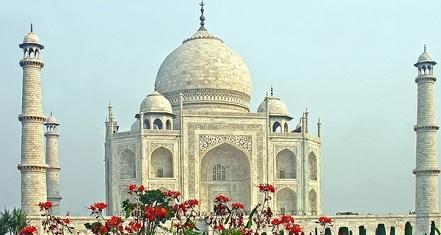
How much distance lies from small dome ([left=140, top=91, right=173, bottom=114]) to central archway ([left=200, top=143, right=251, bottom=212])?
9.03 feet

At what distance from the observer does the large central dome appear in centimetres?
3181

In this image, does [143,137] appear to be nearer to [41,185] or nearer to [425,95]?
[41,185]

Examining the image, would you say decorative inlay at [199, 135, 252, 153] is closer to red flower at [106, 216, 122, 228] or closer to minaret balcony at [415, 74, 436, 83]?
minaret balcony at [415, 74, 436, 83]

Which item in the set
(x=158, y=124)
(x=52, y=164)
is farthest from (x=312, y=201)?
(x=52, y=164)

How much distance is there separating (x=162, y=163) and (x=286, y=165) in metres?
5.38

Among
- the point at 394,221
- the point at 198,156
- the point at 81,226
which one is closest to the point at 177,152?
the point at 198,156

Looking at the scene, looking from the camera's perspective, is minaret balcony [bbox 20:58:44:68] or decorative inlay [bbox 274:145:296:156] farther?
decorative inlay [bbox 274:145:296:156]

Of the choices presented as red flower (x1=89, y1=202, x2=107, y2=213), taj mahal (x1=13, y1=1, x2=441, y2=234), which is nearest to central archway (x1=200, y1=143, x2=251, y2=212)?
taj mahal (x1=13, y1=1, x2=441, y2=234)

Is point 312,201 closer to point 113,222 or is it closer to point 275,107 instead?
point 275,107

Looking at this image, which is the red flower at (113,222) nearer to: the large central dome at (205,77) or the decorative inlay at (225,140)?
the decorative inlay at (225,140)

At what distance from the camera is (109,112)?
30469 mm

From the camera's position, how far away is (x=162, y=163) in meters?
29.2

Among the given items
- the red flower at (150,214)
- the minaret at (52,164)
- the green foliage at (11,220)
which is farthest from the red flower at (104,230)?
the minaret at (52,164)

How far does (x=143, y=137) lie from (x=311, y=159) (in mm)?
7706
